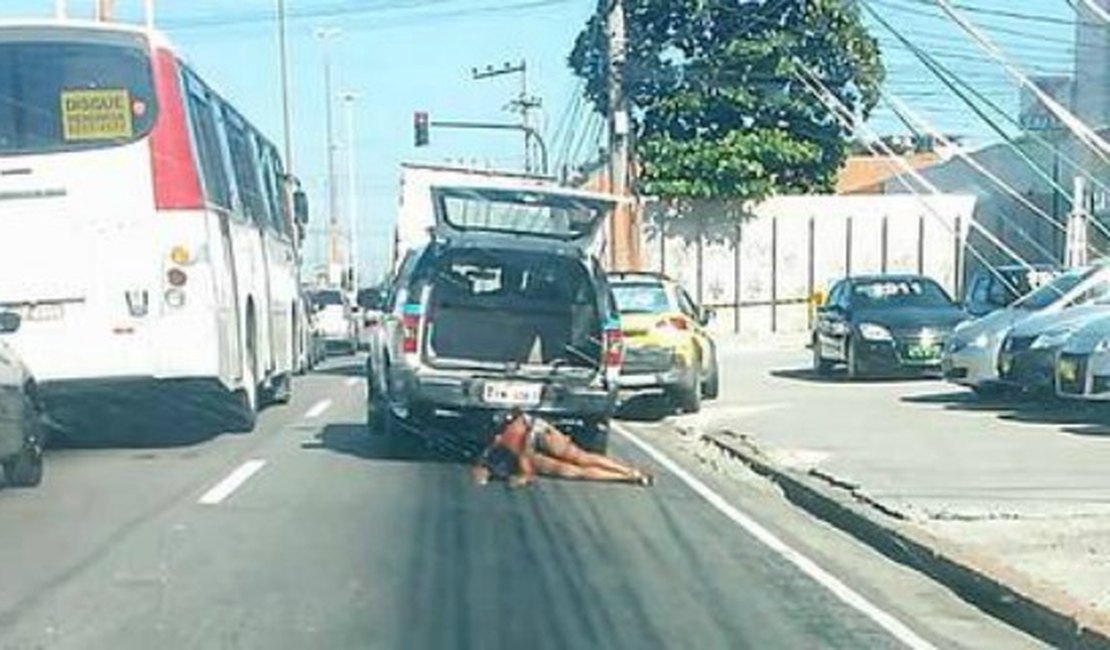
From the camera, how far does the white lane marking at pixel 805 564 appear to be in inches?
351

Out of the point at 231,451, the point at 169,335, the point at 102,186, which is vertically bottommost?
the point at 231,451

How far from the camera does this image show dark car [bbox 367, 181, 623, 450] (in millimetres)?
15555

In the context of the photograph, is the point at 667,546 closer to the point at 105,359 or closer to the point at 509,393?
the point at 509,393

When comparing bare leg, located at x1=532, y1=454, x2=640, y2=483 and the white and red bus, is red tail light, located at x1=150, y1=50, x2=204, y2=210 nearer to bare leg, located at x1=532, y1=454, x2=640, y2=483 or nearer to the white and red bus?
the white and red bus

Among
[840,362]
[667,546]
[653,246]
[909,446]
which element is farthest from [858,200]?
[667,546]

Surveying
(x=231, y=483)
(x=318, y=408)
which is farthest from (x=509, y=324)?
(x=318, y=408)

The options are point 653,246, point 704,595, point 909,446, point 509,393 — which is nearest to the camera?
A: point 704,595

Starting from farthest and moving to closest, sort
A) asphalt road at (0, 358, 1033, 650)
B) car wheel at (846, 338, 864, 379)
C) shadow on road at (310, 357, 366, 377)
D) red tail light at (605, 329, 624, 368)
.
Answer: shadow on road at (310, 357, 366, 377) < car wheel at (846, 338, 864, 379) < red tail light at (605, 329, 624, 368) < asphalt road at (0, 358, 1033, 650)

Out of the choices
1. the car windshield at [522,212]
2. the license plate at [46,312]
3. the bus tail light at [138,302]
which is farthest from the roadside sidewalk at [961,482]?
the license plate at [46,312]

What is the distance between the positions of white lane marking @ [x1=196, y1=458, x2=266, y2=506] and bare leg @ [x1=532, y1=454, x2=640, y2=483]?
Result: 2.29 meters

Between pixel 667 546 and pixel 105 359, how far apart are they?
624cm

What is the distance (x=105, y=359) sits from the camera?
620 inches

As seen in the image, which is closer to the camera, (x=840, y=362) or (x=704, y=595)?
(x=704, y=595)

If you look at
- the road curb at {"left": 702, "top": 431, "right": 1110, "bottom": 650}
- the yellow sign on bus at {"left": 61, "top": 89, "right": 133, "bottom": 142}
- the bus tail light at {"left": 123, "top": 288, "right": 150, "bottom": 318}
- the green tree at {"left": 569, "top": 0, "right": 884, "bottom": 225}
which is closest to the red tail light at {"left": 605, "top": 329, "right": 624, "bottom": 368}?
the road curb at {"left": 702, "top": 431, "right": 1110, "bottom": 650}
